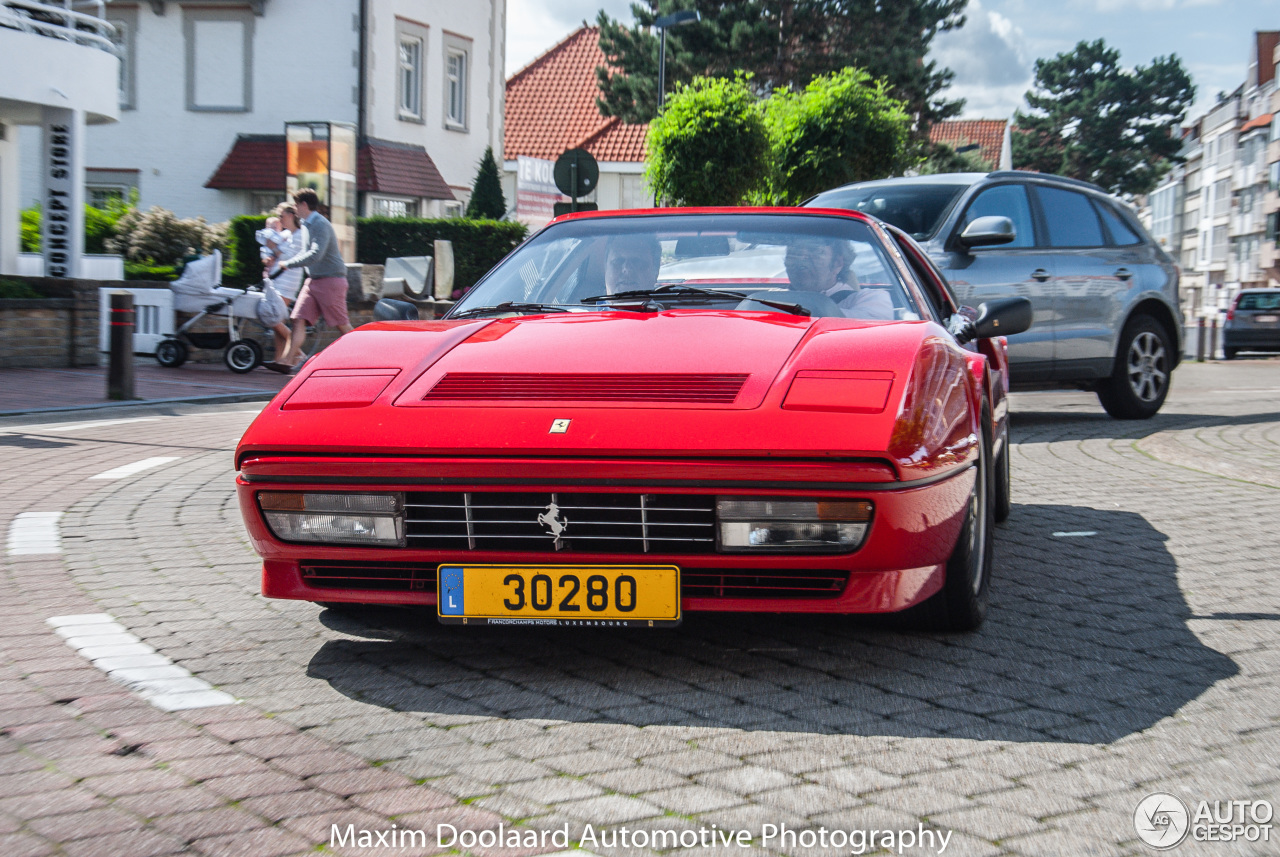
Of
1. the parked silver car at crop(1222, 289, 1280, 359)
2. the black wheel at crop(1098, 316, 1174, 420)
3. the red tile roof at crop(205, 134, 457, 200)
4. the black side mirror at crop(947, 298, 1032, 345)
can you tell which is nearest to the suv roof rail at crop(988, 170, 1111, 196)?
the black wheel at crop(1098, 316, 1174, 420)

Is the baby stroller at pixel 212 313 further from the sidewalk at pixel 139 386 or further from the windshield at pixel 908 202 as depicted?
the windshield at pixel 908 202

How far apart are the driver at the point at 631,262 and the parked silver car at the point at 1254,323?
29149mm

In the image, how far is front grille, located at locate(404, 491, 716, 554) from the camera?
135 inches

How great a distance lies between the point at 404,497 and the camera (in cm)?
353

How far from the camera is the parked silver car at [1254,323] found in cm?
3064

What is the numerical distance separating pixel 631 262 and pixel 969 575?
1.64m

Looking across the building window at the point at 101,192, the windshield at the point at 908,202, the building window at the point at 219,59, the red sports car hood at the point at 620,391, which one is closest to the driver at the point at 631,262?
the red sports car hood at the point at 620,391

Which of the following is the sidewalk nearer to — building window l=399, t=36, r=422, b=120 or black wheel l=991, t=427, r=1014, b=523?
black wheel l=991, t=427, r=1014, b=523

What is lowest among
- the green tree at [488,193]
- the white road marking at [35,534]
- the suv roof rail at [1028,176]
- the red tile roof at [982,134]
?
the white road marking at [35,534]

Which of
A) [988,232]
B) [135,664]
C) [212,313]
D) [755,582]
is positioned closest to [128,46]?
[212,313]

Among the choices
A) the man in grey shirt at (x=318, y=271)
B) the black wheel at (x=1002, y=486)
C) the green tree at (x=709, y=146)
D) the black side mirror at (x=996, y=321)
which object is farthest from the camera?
the green tree at (x=709, y=146)

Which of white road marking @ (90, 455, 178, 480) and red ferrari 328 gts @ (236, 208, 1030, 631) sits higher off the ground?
red ferrari 328 gts @ (236, 208, 1030, 631)

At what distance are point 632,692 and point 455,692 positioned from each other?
449 millimetres

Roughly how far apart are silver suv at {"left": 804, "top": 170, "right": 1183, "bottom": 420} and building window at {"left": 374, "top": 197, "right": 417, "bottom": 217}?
21.4 meters
